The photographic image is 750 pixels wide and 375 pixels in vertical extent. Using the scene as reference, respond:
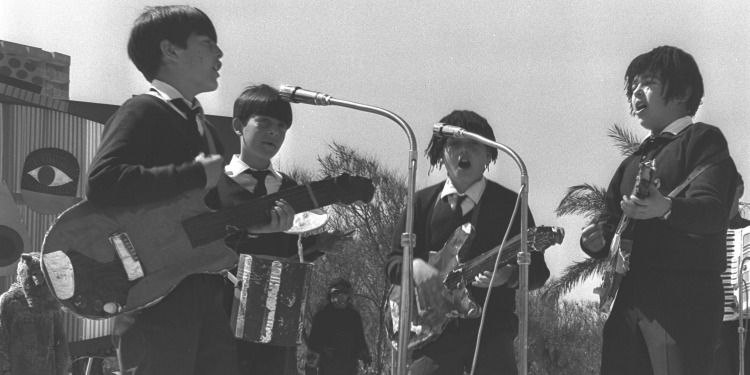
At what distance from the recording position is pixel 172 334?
428 cm

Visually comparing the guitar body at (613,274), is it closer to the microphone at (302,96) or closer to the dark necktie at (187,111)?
the microphone at (302,96)

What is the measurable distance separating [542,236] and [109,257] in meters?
2.70

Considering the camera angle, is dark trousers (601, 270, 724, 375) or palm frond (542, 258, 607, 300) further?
palm frond (542, 258, 607, 300)

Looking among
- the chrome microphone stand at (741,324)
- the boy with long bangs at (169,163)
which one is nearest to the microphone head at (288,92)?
the boy with long bangs at (169,163)

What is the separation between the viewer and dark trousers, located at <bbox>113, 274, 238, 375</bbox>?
4246 millimetres

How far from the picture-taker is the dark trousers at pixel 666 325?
4.91 metres

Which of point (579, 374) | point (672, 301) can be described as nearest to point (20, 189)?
point (672, 301)

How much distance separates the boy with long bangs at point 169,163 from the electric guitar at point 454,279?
5.85 feet

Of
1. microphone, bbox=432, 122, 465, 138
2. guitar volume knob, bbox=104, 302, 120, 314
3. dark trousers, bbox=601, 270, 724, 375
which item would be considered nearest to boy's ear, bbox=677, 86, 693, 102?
dark trousers, bbox=601, 270, 724, 375

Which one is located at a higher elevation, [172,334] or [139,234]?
[139,234]

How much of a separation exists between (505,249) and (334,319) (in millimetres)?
7177

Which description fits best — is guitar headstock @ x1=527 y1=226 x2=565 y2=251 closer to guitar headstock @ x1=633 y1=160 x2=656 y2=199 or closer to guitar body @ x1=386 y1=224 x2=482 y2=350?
guitar body @ x1=386 y1=224 x2=482 y2=350

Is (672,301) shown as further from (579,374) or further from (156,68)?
(579,374)

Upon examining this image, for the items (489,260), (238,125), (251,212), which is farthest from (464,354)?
(238,125)
